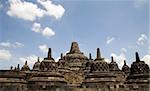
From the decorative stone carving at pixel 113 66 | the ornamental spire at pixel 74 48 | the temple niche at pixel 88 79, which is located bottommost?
the temple niche at pixel 88 79

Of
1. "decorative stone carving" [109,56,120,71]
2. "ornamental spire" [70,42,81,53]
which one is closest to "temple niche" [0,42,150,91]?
"decorative stone carving" [109,56,120,71]

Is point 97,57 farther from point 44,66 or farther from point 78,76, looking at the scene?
point 44,66

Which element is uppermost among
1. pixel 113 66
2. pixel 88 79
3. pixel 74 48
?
pixel 74 48

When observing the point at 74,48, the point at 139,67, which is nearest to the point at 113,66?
the point at 74,48

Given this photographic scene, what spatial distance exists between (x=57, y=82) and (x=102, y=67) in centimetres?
445

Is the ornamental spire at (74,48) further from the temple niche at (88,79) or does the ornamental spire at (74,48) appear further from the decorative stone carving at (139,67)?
the decorative stone carving at (139,67)

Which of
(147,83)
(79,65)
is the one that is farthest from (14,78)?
(79,65)

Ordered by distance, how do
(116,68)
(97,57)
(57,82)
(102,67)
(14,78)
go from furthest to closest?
(116,68) < (97,57) < (102,67) < (14,78) < (57,82)

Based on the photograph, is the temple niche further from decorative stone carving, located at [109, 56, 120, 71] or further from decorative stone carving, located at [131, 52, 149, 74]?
decorative stone carving, located at [109, 56, 120, 71]

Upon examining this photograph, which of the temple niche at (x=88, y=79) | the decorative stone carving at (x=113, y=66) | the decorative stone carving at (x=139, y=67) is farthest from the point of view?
the decorative stone carving at (x=113, y=66)

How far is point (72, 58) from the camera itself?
103 feet

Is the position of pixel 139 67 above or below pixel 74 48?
below

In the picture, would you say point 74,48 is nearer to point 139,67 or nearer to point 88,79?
point 88,79

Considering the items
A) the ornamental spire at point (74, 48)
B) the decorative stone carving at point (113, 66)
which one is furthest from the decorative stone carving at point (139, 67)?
the ornamental spire at point (74, 48)
